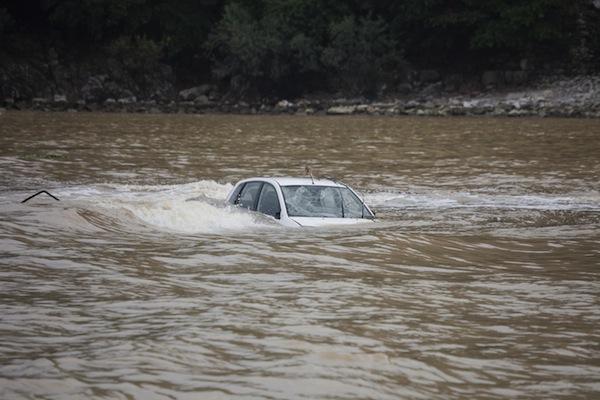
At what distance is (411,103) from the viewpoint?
65438 millimetres

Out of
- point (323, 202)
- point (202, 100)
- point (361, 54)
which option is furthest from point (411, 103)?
point (323, 202)

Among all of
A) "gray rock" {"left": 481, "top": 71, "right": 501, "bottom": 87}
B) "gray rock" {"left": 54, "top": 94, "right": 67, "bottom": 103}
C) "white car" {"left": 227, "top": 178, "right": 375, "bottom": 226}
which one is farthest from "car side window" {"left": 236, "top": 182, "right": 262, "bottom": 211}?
"gray rock" {"left": 481, "top": 71, "right": 501, "bottom": 87}

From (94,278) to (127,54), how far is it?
64728 millimetres

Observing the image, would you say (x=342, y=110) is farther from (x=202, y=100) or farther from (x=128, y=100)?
(x=128, y=100)

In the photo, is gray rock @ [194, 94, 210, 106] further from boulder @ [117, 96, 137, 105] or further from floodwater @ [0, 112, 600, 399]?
floodwater @ [0, 112, 600, 399]

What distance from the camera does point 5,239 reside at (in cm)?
1162

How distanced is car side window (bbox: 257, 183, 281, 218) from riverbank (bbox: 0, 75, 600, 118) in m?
43.5

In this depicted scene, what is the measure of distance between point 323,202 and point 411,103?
51.5 m

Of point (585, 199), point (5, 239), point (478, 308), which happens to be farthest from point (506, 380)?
point (585, 199)

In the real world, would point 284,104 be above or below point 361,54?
below

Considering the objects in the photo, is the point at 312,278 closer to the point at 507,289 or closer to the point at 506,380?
the point at 507,289

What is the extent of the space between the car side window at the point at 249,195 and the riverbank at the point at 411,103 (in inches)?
1697

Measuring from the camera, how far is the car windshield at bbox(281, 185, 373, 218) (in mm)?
14406

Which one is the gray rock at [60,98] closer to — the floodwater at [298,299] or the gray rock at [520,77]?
the gray rock at [520,77]
